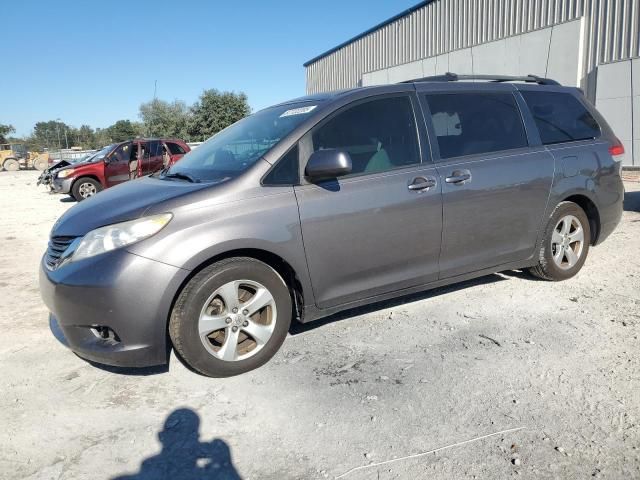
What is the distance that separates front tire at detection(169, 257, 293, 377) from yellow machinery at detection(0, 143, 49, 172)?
35.7 meters

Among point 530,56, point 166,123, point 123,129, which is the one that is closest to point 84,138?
point 123,129

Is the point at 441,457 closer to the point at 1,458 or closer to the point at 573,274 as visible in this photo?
the point at 1,458

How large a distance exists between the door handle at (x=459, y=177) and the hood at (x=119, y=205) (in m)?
1.83

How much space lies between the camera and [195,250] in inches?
116

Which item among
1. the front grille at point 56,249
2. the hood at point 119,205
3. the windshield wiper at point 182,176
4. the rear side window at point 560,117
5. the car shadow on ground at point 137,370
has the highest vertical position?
the rear side window at point 560,117

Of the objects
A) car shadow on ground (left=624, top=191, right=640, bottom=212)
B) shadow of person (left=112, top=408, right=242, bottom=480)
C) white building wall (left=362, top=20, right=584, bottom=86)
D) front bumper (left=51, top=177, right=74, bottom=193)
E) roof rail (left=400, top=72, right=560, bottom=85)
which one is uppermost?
white building wall (left=362, top=20, right=584, bottom=86)

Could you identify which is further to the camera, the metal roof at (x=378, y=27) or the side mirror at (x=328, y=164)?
the metal roof at (x=378, y=27)

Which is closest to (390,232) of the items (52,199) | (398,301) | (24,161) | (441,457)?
(398,301)

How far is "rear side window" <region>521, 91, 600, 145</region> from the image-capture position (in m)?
4.50

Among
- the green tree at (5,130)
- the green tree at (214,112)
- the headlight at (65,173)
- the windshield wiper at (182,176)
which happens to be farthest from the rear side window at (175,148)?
the green tree at (5,130)

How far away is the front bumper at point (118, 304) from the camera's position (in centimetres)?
284

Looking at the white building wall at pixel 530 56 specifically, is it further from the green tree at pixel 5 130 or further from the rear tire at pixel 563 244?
the green tree at pixel 5 130

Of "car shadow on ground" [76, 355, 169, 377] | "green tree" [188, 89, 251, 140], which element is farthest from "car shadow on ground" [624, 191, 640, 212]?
"green tree" [188, 89, 251, 140]

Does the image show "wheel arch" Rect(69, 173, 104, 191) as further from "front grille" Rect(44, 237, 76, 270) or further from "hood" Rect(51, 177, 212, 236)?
"front grille" Rect(44, 237, 76, 270)
